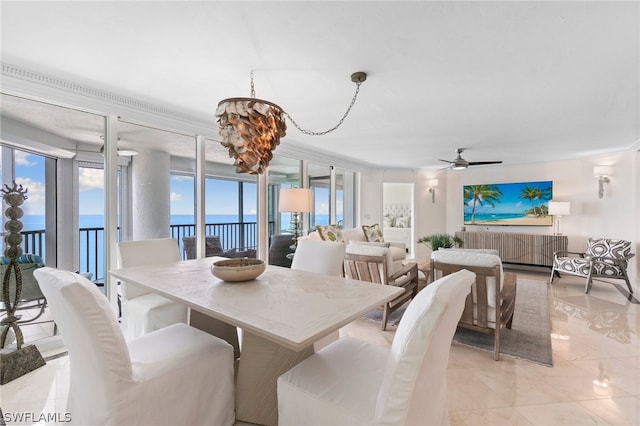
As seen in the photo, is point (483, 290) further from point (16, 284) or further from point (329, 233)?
point (16, 284)

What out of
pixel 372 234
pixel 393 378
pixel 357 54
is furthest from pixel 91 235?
pixel 372 234

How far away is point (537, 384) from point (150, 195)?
399 cm

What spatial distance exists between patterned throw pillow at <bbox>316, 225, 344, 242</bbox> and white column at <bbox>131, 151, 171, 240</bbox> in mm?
2179

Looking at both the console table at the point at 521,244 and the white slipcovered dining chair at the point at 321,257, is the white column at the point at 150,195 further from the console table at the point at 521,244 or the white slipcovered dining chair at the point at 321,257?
the console table at the point at 521,244

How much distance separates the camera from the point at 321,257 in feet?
7.80

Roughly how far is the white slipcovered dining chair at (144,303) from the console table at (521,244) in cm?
600

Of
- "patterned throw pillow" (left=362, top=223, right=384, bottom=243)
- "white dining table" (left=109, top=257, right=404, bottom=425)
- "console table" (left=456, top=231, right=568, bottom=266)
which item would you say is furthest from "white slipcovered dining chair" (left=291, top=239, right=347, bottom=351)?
"console table" (left=456, top=231, right=568, bottom=266)

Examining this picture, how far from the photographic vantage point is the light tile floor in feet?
5.81

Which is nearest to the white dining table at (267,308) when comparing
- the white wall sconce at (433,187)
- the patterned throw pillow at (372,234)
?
the patterned throw pillow at (372,234)

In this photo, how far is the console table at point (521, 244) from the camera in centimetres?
558

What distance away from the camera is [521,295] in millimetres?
4195

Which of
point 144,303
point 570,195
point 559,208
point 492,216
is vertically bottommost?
point 144,303

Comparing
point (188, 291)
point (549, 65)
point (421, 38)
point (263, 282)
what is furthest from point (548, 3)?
point (188, 291)

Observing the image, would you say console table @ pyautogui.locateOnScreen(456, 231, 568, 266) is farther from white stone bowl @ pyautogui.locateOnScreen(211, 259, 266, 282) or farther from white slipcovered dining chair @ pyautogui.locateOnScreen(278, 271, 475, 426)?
white stone bowl @ pyautogui.locateOnScreen(211, 259, 266, 282)
